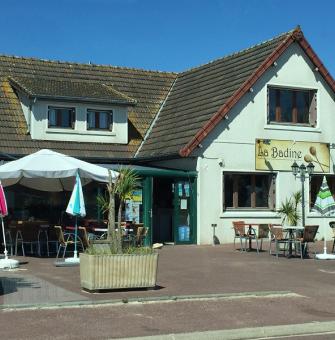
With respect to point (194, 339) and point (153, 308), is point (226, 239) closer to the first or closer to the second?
point (153, 308)

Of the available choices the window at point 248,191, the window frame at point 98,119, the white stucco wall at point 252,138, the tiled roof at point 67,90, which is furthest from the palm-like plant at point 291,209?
the window frame at point 98,119

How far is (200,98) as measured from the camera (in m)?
26.0

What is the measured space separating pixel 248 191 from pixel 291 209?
3.43 m

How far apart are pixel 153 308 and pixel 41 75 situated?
19.2 m

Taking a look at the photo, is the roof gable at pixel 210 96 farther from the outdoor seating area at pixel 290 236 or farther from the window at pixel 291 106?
the outdoor seating area at pixel 290 236

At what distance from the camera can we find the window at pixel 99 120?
25750 millimetres

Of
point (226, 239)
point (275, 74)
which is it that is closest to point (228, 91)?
point (275, 74)

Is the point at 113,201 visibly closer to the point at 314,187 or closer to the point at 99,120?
the point at 99,120

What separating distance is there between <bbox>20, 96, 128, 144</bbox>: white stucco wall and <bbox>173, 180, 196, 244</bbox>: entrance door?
166 inches

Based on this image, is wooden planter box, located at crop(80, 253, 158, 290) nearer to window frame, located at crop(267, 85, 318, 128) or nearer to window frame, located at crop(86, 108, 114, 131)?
window frame, located at crop(267, 85, 318, 128)

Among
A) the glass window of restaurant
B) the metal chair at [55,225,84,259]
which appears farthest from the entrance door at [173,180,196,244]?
the metal chair at [55,225,84,259]

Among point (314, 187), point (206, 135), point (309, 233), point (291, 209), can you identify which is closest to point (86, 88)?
point (206, 135)

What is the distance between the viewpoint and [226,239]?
23656mm

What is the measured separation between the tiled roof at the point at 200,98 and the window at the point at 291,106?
1586 mm
